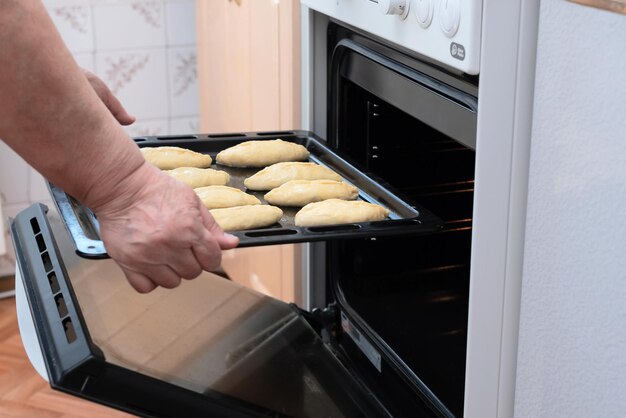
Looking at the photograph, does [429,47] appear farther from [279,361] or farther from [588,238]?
[279,361]

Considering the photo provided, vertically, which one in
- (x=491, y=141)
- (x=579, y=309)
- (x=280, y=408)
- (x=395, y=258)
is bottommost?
(x=280, y=408)

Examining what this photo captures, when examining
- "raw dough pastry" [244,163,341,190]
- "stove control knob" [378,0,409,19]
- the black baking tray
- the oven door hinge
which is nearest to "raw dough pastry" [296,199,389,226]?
the black baking tray

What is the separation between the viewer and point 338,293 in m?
1.44

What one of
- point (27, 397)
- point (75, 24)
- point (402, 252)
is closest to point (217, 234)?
point (402, 252)

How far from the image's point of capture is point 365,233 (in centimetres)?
101

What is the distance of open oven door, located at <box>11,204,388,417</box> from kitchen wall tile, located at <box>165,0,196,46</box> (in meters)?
1.48

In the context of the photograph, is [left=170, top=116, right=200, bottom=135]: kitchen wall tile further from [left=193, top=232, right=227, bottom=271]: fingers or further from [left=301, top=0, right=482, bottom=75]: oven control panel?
[left=193, top=232, right=227, bottom=271]: fingers

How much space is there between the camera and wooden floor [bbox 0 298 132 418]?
2232 mm

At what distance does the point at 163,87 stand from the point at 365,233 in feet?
6.21

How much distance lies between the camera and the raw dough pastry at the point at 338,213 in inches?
43.7

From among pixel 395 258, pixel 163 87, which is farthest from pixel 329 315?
pixel 163 87

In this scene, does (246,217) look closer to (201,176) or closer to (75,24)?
(201,176)

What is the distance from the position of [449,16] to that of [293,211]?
38 cm

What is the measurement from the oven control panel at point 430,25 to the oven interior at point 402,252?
165 mm
